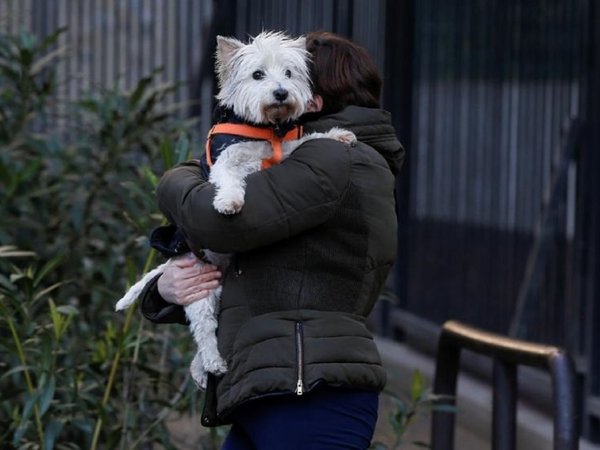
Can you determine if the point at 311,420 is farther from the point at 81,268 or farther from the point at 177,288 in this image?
the point at 81,268

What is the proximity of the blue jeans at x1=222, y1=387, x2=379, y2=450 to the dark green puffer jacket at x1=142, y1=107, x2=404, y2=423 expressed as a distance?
6 cm

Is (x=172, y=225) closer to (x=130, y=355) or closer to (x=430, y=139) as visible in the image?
(x=130, y=355)

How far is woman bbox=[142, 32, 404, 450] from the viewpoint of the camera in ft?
10.6

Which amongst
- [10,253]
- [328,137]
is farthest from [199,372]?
[10,253]

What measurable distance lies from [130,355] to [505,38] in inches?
141

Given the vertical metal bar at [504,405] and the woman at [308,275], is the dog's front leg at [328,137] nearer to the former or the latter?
the woman at [308,275]

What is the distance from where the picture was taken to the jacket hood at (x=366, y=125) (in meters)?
3.44

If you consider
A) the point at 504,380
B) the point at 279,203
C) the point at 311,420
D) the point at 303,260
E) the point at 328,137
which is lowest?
the point at 504,380

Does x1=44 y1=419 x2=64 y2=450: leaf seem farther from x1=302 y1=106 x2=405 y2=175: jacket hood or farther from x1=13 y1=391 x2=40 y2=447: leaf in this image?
x1=302 y1=106 x2=405 y2=175: jacket hood

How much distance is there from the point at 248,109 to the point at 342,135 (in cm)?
25

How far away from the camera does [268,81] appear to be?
10.7 ft

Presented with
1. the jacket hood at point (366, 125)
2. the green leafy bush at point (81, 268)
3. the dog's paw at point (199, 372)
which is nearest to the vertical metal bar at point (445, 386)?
the green leafy bush at point (81, 268)

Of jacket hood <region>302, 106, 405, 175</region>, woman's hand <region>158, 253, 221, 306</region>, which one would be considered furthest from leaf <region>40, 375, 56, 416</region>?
jacket hood <region>302, 106, 405, 175</region>

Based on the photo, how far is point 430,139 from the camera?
348 inches
